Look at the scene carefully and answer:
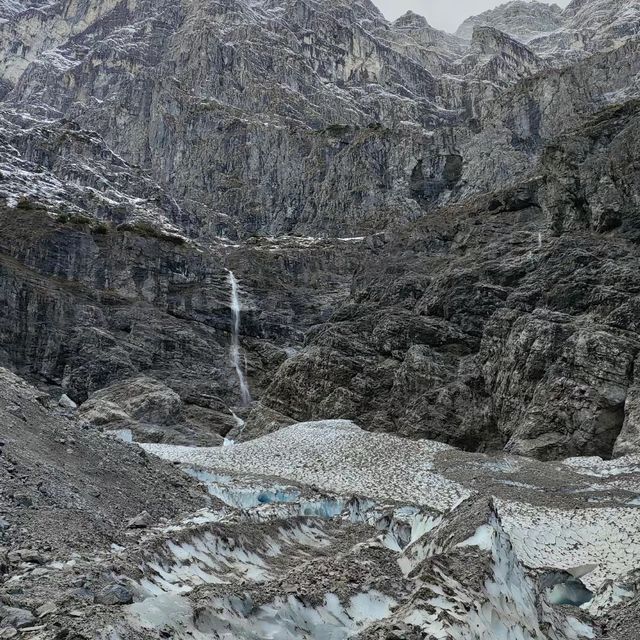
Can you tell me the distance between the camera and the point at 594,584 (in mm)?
14547

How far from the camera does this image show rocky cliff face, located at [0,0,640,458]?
42.3 metres

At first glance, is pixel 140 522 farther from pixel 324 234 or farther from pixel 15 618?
pixel 324 234

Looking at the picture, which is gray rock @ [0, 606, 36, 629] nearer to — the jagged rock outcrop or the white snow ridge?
the white snow ridge

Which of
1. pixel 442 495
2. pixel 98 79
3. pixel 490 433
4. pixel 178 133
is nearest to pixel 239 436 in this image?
pixel 490 433

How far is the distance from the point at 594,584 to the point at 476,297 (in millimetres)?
37273

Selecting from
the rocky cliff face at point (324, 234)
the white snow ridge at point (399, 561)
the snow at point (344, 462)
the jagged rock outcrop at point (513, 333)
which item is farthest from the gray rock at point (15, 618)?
the jagged rock outcrop at point (513, 333)

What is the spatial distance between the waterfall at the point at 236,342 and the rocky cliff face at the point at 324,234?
96 centimetres

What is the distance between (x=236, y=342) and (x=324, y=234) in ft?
150

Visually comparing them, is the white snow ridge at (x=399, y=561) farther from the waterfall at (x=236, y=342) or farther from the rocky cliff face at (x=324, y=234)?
the waterfall at (x=236, y=342)

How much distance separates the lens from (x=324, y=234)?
119812mm

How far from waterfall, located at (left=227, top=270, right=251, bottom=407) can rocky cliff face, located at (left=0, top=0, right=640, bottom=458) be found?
3.14ft

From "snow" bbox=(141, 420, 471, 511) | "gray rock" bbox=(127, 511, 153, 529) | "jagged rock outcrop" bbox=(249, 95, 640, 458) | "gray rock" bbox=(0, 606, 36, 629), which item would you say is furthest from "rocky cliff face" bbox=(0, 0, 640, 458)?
"gray rock" bbox=(0, 606, 36, 629)

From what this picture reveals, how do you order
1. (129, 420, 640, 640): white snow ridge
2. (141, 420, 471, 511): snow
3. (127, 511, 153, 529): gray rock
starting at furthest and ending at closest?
1. (141, 420, 471, 511): snow
2. (127, 511, 153, 529): gray rock
3. (129, 420, 640, 640): white snow ridge

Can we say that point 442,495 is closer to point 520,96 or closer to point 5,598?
point 5,598
